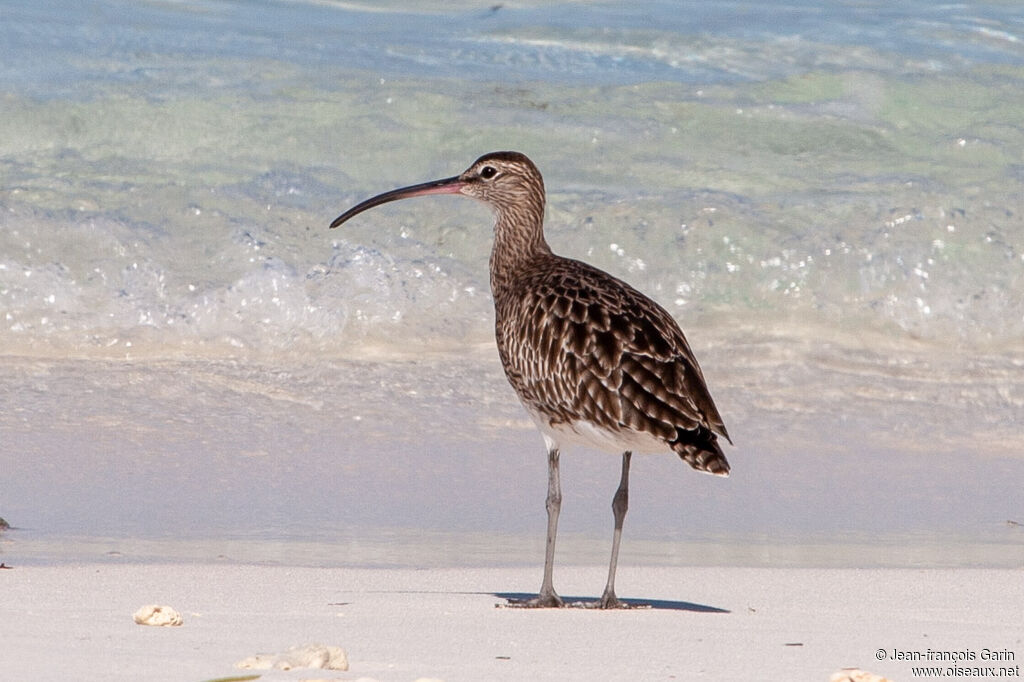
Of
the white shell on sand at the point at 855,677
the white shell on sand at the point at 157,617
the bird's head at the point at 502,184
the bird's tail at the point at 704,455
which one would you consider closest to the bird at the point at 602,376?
the bird's tail at the point at 704,455

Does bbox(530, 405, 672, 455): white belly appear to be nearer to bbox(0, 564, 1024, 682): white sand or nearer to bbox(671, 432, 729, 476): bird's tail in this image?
bbox(671, 432, 729, 476): bird's tail

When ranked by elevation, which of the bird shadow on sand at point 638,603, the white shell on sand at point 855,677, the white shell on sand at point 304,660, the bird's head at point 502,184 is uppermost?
the bird's head at point 502,184

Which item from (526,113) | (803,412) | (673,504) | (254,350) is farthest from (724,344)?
(526,113)

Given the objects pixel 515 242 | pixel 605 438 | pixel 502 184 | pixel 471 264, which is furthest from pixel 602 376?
pixel 471 264

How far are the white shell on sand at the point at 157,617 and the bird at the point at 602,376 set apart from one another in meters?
1.11

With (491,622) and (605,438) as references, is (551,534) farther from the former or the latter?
(491,622)

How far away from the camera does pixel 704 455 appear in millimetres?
5188

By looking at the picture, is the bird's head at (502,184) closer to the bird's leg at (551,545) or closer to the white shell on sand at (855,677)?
the bird's leg at (551,545)

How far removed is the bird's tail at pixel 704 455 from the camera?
5.15 m

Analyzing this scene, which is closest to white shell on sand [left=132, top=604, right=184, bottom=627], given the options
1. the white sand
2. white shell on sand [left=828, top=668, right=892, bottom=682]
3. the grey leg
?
the white sand

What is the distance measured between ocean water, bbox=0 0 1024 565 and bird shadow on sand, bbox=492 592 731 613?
1.88 ft

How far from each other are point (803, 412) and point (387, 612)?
4347mm

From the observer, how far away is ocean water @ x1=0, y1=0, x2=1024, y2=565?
6.93m

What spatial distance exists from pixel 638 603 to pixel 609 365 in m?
0.72
